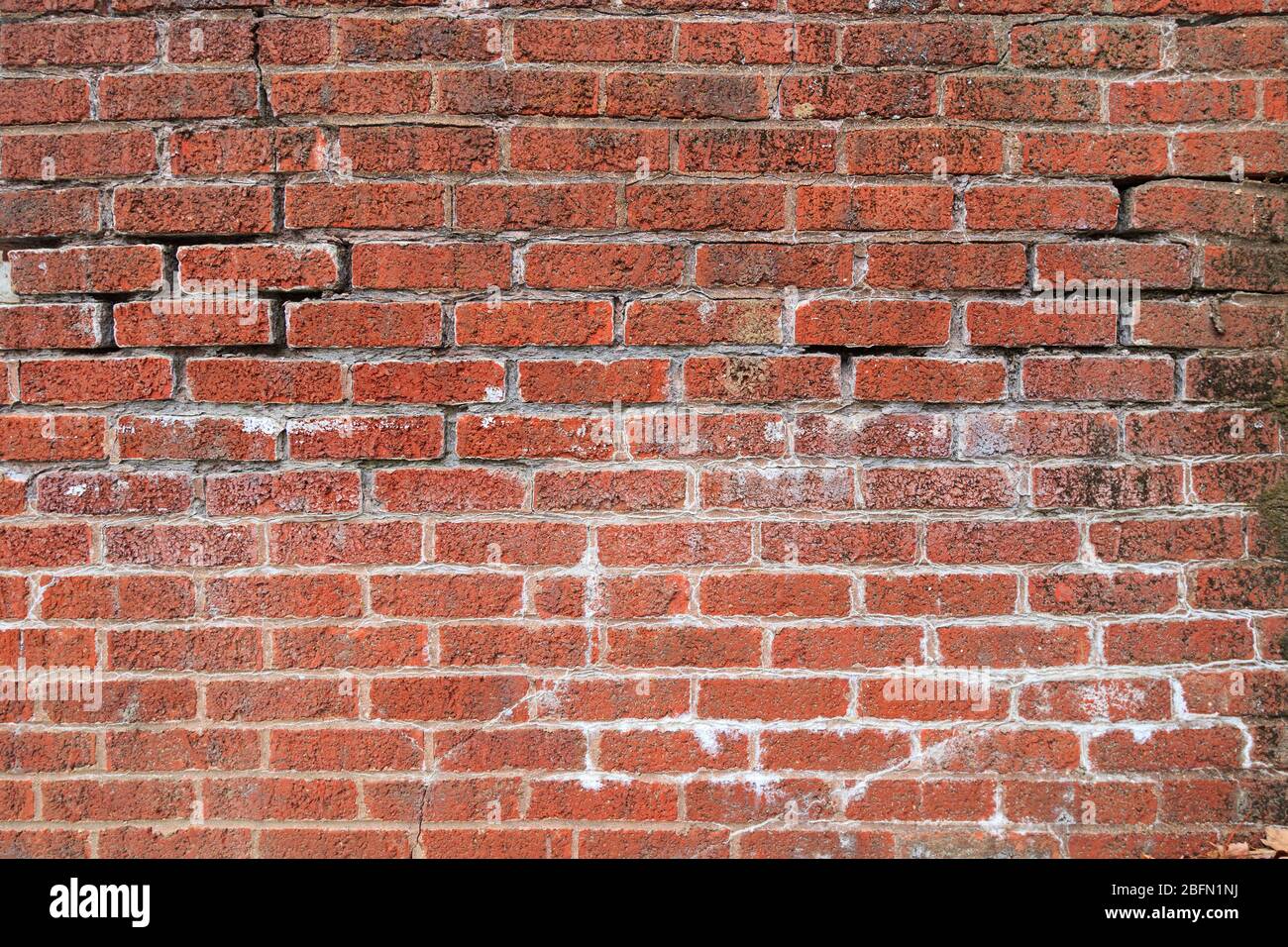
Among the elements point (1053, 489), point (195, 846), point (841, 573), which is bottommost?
point (195, 846)

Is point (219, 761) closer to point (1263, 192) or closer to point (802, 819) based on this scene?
point (802, 819)

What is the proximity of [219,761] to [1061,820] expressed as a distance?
178 centimetres

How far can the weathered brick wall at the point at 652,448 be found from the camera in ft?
5.11

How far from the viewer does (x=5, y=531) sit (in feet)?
5.19

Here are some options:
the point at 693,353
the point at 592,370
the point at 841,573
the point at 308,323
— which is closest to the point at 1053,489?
the point at 841,573

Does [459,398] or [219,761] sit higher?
[459,398]

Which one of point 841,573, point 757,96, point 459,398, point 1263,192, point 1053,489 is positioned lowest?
point 841,573

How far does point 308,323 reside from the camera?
1.57m

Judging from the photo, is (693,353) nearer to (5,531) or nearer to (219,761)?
(219,761)

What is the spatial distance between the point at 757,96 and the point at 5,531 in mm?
1825

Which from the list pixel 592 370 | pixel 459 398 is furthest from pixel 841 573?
pixel 459 398

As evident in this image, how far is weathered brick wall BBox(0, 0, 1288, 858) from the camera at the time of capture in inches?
61.4

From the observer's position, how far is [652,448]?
1.57 m

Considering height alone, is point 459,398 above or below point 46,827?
above
